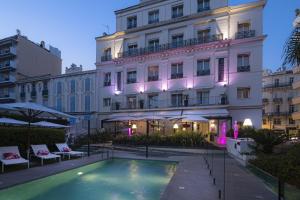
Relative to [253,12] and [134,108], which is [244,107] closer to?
[253,12]

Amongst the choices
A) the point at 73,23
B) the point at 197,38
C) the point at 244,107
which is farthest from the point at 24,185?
the point at 73,23

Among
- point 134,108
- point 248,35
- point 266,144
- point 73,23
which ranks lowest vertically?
point 266,144

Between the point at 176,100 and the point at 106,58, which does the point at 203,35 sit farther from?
the point at 106,58

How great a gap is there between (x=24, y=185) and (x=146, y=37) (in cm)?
2715

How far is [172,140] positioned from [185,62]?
11722 millimetres

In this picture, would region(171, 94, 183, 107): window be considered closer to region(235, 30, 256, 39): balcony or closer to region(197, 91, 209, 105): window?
region(197, 91, 209, 105): window

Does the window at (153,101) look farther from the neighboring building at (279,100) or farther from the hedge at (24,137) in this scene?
the neighboring building at (279,100)

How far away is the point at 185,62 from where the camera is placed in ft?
99.5

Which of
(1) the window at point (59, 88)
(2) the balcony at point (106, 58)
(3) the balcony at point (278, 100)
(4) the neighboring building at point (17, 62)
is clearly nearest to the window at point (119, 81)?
(2) the balcony at point (106, 58)

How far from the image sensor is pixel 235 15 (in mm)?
27969

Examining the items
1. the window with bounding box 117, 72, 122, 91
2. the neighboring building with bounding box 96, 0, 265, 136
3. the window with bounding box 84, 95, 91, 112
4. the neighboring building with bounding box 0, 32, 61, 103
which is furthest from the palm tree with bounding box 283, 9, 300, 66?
the neighboring building with bounding box 0, 32, 61, 103

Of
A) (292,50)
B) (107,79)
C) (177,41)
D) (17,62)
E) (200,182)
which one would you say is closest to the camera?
(292,50)

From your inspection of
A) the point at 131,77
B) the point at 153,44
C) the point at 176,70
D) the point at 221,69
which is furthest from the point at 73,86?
→ the point at 221,69

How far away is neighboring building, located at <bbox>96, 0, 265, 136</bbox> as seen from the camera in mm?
27062
